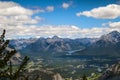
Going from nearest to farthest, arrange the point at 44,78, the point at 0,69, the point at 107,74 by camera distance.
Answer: the point at 0,69 < the point at 107,74 < the point at 44,78

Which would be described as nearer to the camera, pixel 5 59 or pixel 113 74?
pixel 5 59

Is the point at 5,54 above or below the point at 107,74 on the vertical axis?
above

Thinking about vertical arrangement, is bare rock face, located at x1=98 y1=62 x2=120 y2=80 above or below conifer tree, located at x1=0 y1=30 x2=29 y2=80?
below

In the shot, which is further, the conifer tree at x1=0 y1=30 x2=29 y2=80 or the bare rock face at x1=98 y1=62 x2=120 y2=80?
the bare rock face at x1=98 y1=62 x2=120 y2=80

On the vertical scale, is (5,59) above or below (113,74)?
above

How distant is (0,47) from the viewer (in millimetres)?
21594

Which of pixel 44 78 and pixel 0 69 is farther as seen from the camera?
pixel 44 78

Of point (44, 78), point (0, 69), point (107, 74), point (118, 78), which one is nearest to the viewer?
point (0, 69)

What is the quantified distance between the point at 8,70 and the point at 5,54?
1259 mm

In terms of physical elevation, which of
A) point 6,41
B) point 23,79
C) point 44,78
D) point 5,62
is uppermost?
point 6,41

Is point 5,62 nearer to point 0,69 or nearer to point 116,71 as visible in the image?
point 0,69

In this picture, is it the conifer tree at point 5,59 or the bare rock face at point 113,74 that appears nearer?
the conifer tree at point 5,59

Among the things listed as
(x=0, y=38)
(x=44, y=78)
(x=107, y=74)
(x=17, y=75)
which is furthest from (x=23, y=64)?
(x=44, y=78)

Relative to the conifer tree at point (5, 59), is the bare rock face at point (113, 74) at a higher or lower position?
lower
